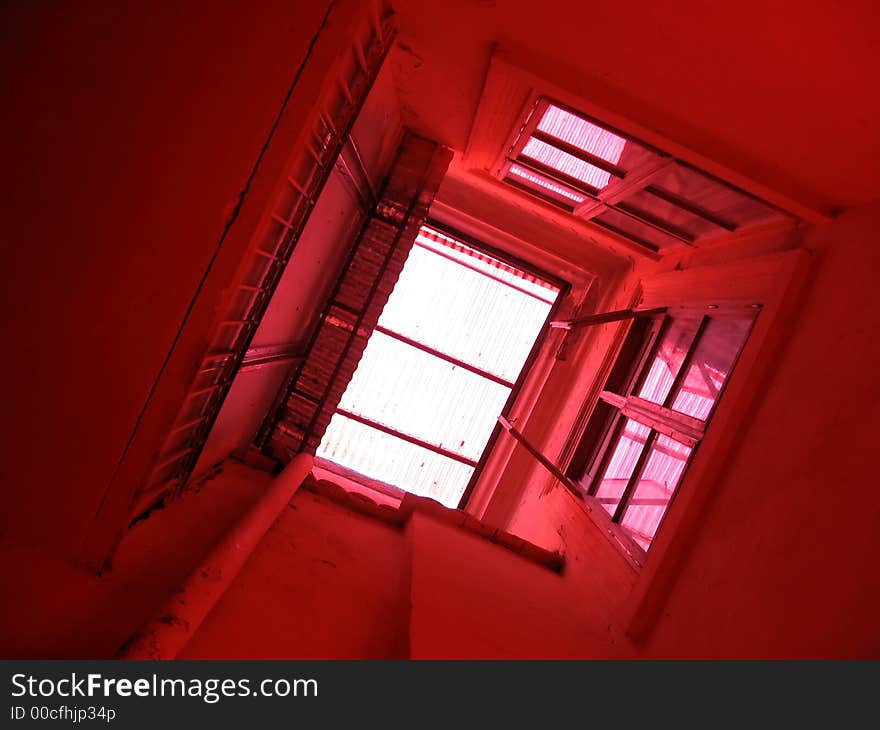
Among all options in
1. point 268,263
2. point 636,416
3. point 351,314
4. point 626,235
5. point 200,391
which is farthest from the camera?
point 351,314

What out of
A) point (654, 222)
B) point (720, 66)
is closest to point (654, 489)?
point (654, 222)

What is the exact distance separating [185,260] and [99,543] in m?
1.04

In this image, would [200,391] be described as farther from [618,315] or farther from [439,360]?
[439,360]

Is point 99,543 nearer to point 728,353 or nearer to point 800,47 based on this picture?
point 800,47

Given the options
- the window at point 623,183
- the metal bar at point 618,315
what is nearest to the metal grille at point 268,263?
the window at point 623,183

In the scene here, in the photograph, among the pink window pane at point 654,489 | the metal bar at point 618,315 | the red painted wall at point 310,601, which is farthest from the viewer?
the metal bar at point 618,315

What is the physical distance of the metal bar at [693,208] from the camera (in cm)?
358

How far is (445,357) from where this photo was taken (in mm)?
6559

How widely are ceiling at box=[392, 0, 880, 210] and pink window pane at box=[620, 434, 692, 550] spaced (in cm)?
137

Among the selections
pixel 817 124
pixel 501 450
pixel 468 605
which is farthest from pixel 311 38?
pixel 501 450

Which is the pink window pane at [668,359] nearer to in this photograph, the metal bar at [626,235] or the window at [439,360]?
the metal bar at [626,235]

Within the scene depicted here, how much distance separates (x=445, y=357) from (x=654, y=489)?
3335mm

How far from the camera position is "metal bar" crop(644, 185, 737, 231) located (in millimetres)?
3580

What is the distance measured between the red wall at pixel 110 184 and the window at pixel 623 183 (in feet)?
5.25
